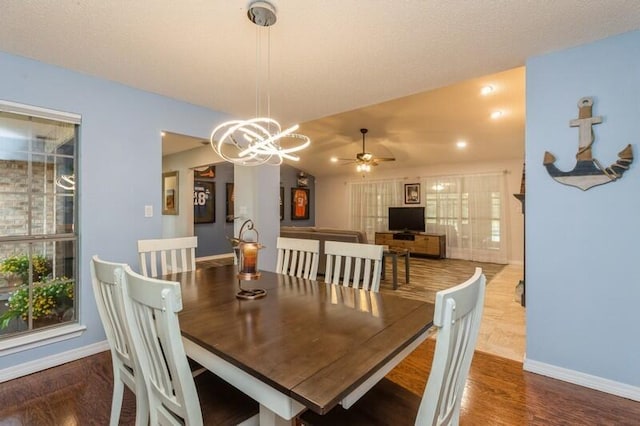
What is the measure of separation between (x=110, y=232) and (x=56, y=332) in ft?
2.78

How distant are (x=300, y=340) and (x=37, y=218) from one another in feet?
8.29

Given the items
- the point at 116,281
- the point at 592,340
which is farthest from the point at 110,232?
the point at 592,340

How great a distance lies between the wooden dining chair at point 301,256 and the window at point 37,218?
1746 millimetres

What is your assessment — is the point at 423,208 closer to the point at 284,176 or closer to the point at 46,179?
the point at 284,176

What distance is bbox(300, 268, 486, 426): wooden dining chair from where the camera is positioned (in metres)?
0.80

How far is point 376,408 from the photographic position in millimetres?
1133

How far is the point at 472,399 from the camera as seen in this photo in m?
1.92

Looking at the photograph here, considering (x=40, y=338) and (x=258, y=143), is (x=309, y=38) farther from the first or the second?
(x=40, y=338)

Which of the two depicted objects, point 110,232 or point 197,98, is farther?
point 197,98

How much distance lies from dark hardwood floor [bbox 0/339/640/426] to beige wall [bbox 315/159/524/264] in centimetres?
491

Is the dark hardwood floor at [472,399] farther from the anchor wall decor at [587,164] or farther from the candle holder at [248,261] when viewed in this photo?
the anchor wall decor at [587,164]

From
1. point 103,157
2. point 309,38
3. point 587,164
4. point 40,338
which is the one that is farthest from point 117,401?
point 587,164

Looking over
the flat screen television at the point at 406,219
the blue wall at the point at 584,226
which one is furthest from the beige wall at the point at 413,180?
the blue wall at the point at 584,226

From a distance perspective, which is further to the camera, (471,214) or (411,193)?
(411,193)
